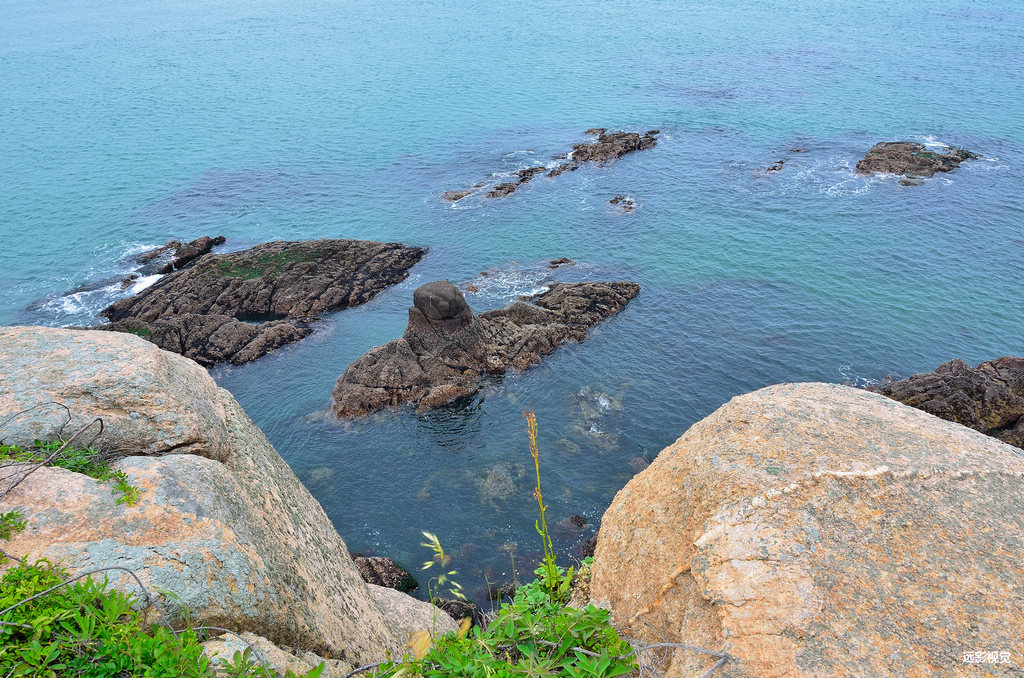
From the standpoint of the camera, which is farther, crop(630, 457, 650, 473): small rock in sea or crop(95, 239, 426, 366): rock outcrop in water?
crop(95, 239, 426, 366): rock outcrop in water

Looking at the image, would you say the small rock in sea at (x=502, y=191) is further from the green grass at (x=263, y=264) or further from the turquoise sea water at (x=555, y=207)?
the green grass at (x=263, y=264)

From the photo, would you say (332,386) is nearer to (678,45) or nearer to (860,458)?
(860,458)

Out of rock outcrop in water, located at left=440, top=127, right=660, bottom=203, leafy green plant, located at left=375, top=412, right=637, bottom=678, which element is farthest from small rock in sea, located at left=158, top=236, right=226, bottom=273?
leafy green plant, located at left=375, top=412, right=637, bottom=678

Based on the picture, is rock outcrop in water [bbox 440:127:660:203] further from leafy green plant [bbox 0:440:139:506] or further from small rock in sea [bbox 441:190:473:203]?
leafy green plant [bbox 0:440:139:506]

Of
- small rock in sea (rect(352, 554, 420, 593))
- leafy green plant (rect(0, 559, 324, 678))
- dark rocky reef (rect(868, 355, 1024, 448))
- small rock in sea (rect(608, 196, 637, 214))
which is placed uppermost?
leafy green plant (rect(0, 559, 324, 678))

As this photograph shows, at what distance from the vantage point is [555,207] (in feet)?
201

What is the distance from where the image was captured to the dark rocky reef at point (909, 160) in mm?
62250

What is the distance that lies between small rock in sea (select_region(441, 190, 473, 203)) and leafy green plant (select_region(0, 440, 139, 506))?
191 feet

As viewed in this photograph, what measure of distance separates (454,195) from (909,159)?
47.1 m

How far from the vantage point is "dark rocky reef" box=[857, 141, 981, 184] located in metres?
62.2

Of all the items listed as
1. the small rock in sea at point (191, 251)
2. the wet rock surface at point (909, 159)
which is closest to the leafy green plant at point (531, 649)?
the small rock in sea at point (191, 251)

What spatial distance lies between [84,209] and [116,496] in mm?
72624

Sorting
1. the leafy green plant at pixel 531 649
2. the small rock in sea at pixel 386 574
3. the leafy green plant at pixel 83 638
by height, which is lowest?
the small rock in sea at pixel 386 574

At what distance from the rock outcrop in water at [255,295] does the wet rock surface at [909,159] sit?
47.6 meters
